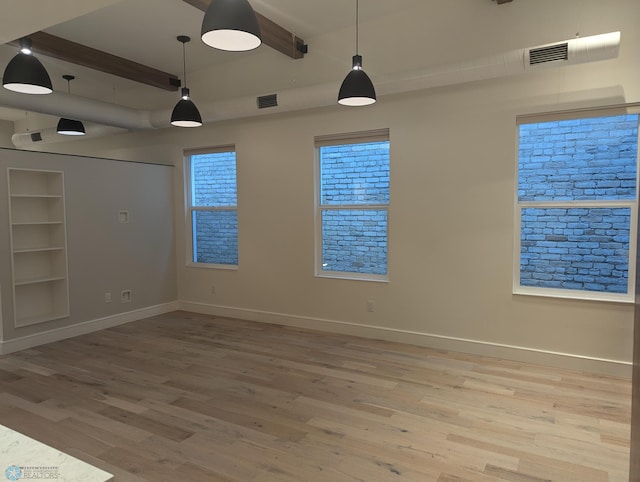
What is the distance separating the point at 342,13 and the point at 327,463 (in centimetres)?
412

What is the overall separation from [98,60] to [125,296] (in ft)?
9.82

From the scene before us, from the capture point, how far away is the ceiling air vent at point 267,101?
15.6 feet

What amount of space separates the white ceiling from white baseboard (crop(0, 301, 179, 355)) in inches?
124

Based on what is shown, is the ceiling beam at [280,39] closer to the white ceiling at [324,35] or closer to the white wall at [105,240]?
the white ceiling at [324,35]

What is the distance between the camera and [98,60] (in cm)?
507

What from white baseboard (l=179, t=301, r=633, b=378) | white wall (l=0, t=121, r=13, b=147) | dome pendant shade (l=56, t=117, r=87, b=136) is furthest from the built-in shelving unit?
white wall (l=0, t=121, r=13, b=147)

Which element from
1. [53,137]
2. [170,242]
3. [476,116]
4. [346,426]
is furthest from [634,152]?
[53,137]

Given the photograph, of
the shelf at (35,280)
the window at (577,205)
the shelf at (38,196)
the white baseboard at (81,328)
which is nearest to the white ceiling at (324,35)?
the window at (577,205)

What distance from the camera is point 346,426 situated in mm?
2850

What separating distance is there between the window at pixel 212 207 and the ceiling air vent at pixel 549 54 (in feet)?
12.3

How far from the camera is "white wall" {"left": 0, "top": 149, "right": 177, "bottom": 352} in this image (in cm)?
455

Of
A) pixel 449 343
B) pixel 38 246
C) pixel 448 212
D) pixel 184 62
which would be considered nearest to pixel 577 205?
pixel 448 212

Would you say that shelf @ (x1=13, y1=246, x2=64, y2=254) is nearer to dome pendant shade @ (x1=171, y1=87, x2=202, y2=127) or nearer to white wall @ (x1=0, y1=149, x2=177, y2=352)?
white wall @ (x1=0, y1=149, x2=177, y2=352)

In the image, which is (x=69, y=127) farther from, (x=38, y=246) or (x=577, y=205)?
(x=577, y=205)
